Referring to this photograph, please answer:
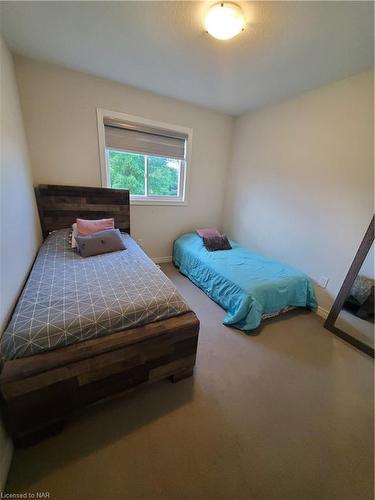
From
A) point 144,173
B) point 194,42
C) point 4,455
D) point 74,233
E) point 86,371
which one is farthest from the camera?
point 144,173

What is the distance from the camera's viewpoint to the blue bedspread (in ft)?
6.76

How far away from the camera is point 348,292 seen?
2.07 metres

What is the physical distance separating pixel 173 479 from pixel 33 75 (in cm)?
357

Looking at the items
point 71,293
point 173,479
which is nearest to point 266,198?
point 71,293

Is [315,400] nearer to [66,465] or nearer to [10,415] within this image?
[66,465]

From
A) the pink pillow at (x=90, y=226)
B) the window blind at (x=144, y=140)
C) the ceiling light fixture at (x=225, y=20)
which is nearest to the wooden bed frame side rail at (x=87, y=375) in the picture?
the pink pillow at (x=90, y=226)

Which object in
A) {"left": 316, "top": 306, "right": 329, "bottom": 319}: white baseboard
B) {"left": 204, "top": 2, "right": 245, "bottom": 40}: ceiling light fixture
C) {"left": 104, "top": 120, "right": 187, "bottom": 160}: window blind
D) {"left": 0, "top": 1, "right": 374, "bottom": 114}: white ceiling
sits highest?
{"left": 0, "top": 1, "right": 374, "bottom": 114}: white ceiling

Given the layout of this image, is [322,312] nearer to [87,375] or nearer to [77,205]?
[87,375]

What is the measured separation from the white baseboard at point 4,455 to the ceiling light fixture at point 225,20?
2.69 m

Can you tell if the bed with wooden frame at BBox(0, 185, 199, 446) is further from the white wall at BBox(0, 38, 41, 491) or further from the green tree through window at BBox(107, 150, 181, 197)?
the green tree through window at BBox(107, 150, 181, 197)

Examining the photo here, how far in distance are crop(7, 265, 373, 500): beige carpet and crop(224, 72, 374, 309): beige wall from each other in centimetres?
123

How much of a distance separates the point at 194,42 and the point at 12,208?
6.40 feet

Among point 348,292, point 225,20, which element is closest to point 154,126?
point 225,20

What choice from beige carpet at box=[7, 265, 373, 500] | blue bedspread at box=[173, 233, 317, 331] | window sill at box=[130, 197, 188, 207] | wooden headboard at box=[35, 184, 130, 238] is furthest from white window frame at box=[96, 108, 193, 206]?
beige carpet at box=[7, 265, 373, 500]
